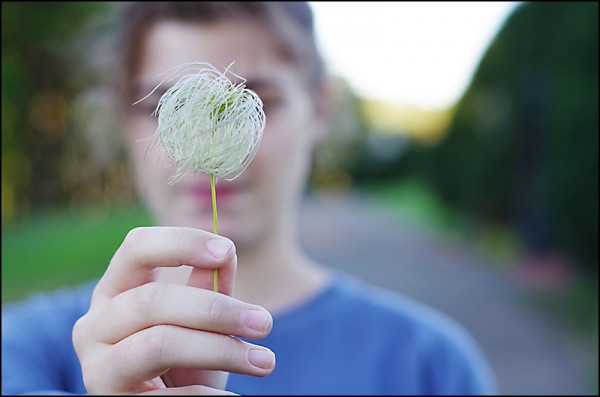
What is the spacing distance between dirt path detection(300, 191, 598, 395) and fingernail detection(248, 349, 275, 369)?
123 centimetres

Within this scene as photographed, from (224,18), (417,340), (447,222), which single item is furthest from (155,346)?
(447,222)

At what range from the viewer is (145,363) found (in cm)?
39

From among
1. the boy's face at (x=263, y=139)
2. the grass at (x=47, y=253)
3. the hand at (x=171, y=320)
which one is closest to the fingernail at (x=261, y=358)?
the hand at (x=171, y=320)

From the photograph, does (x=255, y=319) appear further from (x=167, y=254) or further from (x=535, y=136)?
(x=535, y=136)

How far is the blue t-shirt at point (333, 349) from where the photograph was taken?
0.90 metres

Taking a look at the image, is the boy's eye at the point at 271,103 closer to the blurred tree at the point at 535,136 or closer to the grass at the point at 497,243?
the grass at the point at 497,243

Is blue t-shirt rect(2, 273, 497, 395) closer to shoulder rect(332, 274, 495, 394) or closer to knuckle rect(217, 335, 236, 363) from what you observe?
shoulder rect(332, 274, 495, 394)

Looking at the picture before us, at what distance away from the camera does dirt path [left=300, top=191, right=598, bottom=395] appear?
2.46 meters

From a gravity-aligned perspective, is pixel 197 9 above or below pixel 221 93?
above

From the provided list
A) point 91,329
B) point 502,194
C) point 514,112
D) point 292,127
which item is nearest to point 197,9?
point 292,127

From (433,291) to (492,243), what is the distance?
251 cm

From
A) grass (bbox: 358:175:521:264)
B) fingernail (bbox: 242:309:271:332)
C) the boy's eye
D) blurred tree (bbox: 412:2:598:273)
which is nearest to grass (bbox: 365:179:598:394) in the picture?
grass (bbox: 358:175:521:264)

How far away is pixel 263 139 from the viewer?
2.62 feet

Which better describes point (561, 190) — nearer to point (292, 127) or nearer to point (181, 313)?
point (292, 127)
